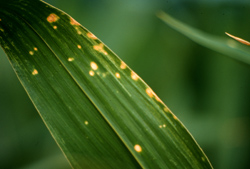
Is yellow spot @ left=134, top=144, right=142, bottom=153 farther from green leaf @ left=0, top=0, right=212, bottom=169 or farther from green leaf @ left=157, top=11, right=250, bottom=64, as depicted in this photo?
green leaf @ left=157, top=11, right=250, bottom=64

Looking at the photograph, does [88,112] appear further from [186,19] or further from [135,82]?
[186,19]

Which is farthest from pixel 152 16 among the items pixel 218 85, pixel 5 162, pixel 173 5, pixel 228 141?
pixel 5 162

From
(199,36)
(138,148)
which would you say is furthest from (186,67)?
(138,148)

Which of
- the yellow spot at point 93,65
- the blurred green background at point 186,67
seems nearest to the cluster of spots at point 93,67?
the yellow spot at point 93,65

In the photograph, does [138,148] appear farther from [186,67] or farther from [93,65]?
[186,67]

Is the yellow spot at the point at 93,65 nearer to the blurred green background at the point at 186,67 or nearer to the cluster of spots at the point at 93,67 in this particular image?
the cluster of spots at the point at 93,67

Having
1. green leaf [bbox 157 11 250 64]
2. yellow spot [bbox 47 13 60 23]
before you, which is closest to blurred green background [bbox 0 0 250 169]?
green leaf [bbox 157 11 250 64]
